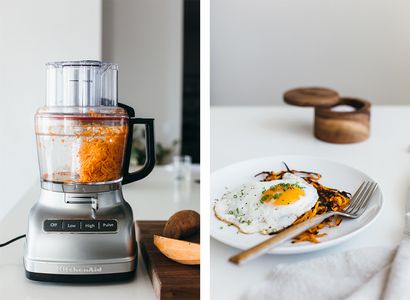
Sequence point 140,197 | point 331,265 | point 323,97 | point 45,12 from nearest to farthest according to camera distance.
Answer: point 331,265
point 323,97
point 45,12
point 140,197

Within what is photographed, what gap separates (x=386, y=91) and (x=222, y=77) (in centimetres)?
22

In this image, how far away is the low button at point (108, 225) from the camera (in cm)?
76

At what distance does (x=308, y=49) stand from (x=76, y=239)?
398mm

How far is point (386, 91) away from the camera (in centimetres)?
76

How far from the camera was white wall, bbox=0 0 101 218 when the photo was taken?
2.64 feet

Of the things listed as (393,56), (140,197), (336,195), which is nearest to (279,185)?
(336,195)

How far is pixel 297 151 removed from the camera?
2.23ft

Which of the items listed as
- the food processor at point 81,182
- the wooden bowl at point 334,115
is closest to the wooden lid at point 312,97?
the wooden bowl at point 334,115

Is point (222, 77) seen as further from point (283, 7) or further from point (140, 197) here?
point (140, 197)

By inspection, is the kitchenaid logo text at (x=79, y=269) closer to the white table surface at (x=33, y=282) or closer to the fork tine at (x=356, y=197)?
the white table surface at (x=33, y=282)

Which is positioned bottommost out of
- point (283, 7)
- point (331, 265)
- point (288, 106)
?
point (331, 265)

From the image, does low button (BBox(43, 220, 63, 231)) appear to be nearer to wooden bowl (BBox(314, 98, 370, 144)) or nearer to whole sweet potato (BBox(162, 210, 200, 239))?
whole sweet potato (BBox(162, 210, 200, 239))

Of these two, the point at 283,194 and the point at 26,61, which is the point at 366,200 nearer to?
the point at 283,194

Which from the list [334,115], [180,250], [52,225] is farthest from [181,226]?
[334,115]
